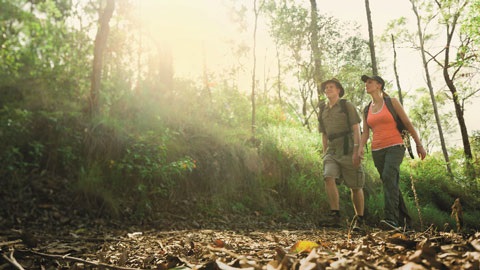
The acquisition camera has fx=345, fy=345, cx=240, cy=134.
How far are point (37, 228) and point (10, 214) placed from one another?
73 centimetres

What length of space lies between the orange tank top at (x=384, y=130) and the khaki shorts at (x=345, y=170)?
1.94 feet

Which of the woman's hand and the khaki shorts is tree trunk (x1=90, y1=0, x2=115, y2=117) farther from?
the woman's hand

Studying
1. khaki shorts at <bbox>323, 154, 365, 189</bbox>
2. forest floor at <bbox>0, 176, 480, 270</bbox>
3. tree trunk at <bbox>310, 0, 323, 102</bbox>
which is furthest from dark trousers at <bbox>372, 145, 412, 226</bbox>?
tree trunk at <bbox>310, 0, 323, 102</bbox>

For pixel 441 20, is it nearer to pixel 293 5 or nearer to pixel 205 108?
pixel 293 5

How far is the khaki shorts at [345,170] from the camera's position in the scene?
548 cm

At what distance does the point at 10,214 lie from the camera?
5.43 m

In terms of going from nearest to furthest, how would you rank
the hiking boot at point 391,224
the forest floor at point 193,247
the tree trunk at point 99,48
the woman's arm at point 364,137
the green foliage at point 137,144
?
the forest floor at point 193,247 → the hiking boot at point 391,224 → the woman's arm at point 364,137 → the green foliage at point 137,144 → the tree trunk at point 99,48

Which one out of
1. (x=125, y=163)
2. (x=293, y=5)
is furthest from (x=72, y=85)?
(x=293, y=5)

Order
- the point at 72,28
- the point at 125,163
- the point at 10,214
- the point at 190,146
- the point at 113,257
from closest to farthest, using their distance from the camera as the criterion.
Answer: the point at 113,257
the point at 10,214
the point at 125,163
the point at 190,146
the point at 72,28

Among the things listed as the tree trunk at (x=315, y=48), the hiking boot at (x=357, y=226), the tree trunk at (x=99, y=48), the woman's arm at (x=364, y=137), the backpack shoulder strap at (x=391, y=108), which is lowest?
the hiking boot at (x=357, y=226)

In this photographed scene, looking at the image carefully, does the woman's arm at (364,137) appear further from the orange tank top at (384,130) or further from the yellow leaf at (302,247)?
the yellow leaf at (302,247)

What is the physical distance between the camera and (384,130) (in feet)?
16.2

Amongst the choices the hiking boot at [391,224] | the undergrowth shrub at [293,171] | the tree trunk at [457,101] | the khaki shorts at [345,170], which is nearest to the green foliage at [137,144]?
the undergrowth shrub at [293,171]

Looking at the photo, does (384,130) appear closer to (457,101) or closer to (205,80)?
(205,80)
